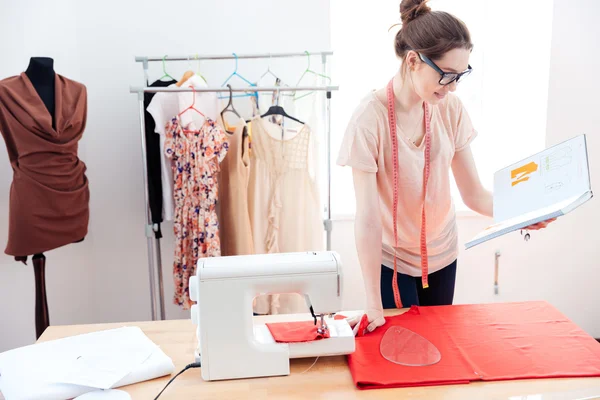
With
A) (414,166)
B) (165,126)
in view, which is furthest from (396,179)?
(165,126)

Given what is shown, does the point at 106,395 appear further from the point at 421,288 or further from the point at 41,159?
the point at 41,159

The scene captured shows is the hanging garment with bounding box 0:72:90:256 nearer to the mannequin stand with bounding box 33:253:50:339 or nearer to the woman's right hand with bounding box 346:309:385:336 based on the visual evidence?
the mannequin stand with bounding box 33:253:50:339

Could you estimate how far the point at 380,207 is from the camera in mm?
1878

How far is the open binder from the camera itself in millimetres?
1325

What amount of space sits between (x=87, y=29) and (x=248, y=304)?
2.37m

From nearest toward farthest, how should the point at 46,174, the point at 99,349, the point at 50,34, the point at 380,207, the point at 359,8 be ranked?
the point at 99,349, the point at 380,207, the point at 46,174, the point at 50,34, the point at 359,8

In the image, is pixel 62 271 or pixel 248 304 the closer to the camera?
pixel 248 304

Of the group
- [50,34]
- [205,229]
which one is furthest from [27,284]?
[50,34]

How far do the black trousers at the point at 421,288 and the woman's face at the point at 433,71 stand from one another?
2.11ft

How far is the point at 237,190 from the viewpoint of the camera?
2.70m

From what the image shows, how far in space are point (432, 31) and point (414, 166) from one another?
0.45 meters

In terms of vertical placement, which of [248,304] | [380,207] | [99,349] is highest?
[380,207]

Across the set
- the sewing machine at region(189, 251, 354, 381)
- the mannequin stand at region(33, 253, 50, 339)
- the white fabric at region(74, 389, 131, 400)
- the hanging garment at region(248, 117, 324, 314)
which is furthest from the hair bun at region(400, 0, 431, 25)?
the mannequin stand at region(33, 253, 50, 339)

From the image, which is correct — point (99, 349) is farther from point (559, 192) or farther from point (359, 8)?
point (359, 8)
